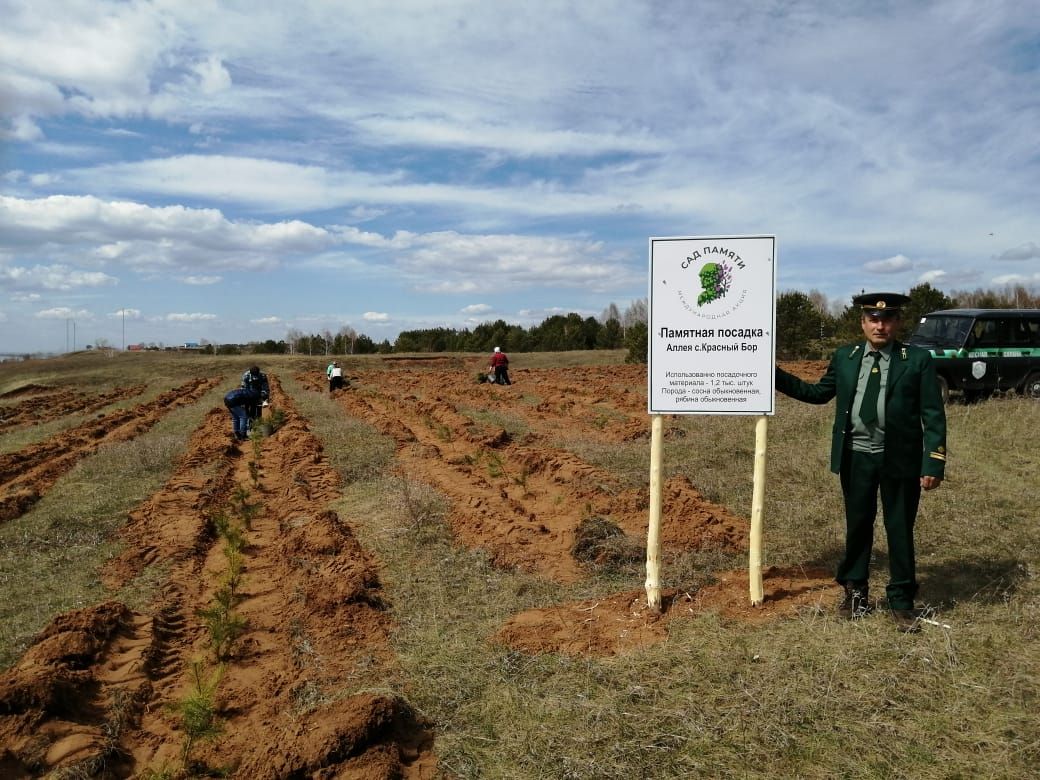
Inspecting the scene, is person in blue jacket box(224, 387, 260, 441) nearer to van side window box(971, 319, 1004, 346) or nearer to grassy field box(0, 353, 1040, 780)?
grassy field box(0, 353, 1040, 780)

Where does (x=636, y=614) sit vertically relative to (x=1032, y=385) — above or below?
below

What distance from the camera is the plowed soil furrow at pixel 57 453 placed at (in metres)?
10.5

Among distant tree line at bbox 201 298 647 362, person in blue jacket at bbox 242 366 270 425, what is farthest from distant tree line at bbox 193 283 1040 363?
person in blue jacket at bbox 242 366 270 425

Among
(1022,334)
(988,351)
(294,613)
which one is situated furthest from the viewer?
(1022,334)

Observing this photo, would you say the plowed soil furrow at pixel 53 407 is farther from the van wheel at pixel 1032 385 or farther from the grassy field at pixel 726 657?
the van wheel at pixel 1032 385

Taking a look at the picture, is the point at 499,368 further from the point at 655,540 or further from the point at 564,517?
the point at 655,540

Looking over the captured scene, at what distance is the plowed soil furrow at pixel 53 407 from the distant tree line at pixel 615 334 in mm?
22590

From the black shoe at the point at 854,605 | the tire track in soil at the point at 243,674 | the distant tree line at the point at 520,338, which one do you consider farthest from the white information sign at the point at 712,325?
the distant tree line at the point at 520,338

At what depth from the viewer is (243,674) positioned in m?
4.86

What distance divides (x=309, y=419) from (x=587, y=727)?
15305mm

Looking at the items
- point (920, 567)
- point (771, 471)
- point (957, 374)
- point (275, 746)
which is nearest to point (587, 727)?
point (275, 746)

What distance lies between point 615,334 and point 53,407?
1599 inches

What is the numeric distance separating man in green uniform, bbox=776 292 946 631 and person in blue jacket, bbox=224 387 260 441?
1277 cm

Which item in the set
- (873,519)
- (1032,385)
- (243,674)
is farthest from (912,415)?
(1032,385)
